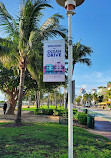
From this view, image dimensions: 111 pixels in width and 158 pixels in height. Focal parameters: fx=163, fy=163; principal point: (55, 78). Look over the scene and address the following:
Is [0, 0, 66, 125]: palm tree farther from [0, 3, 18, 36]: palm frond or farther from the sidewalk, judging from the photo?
the sidewalk

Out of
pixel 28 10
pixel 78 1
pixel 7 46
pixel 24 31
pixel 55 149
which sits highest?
pixel 28 10

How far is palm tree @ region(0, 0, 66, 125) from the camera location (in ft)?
37.5

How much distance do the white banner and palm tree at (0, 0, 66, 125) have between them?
6893 millimetres

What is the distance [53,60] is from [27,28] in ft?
28.3

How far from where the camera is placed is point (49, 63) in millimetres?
4277

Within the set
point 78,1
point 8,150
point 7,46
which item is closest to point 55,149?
point 8,150

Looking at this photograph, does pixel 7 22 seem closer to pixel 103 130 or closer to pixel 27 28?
pixel 27 28

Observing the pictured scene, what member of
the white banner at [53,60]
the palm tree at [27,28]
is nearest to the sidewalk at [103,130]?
the palm tree at [27,28]

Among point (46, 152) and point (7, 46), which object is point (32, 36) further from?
point (46, 152)

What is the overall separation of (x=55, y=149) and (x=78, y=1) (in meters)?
4.95

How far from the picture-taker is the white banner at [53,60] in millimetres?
4242

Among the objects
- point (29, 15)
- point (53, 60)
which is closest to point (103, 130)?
point (53, 60)

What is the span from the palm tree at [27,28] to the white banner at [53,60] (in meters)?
6.89

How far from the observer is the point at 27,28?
12.0 meters
